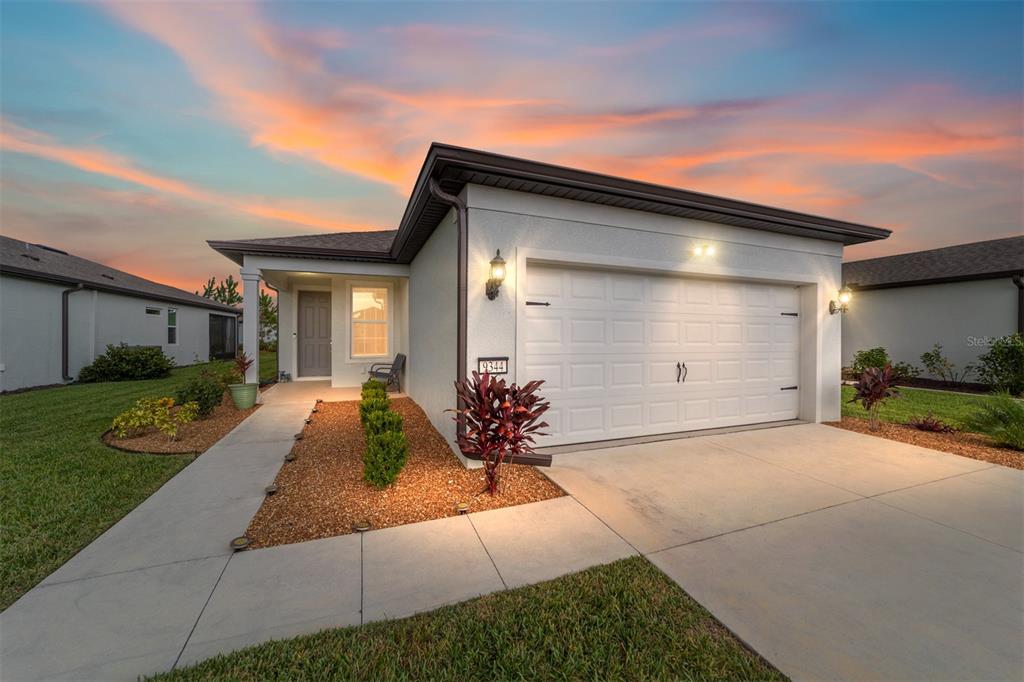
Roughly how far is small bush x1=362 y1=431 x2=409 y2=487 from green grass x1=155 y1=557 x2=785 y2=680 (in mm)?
1796

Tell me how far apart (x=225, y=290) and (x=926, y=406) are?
146 ft

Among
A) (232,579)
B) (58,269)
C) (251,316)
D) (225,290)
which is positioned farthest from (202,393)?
(225,290)

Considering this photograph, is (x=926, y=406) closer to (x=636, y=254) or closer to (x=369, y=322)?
(x=636, y=254)

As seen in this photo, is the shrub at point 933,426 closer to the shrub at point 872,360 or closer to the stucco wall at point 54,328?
the shrub at point 872,360

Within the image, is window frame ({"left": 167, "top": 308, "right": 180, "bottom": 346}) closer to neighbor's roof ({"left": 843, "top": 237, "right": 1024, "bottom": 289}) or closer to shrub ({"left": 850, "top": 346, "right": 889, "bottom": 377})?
shrub ({"left": 850, "top": 346, "right": 889, "bottom": 377})

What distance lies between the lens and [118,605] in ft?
6.78

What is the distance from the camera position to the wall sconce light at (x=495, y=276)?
4227mm

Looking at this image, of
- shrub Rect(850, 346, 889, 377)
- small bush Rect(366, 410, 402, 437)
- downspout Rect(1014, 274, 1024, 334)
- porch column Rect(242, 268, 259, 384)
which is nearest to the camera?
small bush Rect(366, 410, 402, 437)

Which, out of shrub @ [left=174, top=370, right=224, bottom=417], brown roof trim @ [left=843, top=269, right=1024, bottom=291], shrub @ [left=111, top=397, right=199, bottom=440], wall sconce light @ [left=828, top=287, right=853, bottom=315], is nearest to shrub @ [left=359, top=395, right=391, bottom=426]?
shrub @ [left=111, top=397, right=199, bottom=440]

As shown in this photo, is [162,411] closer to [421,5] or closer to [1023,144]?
[421,5]

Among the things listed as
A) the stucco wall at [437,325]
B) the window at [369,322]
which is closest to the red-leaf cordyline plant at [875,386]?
the stucco wall at [437,325]

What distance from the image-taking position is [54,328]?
10008 millimetres

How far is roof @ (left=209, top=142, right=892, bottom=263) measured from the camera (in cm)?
400

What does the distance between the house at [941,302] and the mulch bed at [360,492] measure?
50.5 ft
